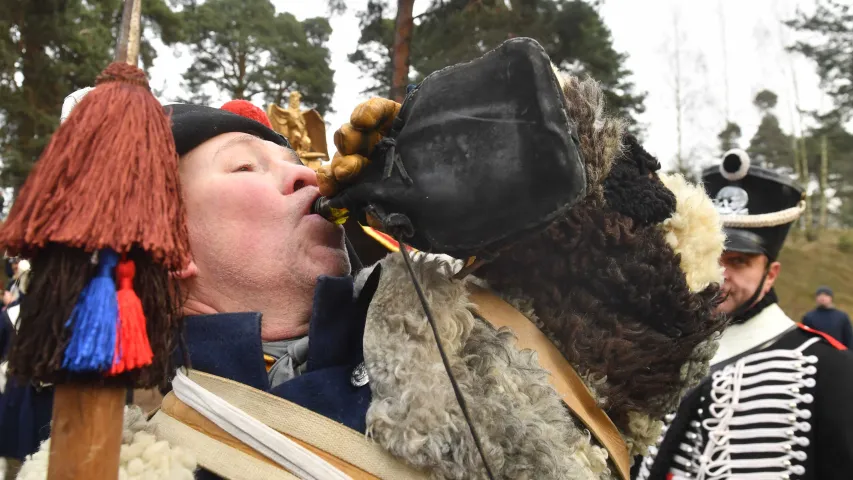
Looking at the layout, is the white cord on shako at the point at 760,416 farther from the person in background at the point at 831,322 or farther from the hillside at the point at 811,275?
the hillside at the point at 811,275

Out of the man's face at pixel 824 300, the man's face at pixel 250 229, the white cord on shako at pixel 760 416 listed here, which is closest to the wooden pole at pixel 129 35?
the man's face at pixel 250 229

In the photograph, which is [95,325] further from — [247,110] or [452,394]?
[247,110]

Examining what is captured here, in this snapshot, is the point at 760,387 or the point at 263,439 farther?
the point at 760,387

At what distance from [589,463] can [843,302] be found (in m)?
20.0

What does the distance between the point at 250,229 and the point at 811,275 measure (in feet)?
69.9

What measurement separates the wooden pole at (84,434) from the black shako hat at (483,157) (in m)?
0.52

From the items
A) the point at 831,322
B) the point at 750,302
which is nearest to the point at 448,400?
the point at 750,302

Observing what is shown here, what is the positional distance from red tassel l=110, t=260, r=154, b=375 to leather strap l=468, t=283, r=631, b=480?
24.6 inches

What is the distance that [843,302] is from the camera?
17812 millimetres

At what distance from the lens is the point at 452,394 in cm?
112

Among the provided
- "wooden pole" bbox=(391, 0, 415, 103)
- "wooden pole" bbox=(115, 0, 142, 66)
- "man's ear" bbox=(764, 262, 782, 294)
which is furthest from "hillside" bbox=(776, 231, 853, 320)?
"wooden pole" bbox=(115, 0, 142, 66)

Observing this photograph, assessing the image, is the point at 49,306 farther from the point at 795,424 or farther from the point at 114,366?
the point at 795,424

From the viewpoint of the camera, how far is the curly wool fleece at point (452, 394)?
1.09 metres

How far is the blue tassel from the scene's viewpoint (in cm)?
78
